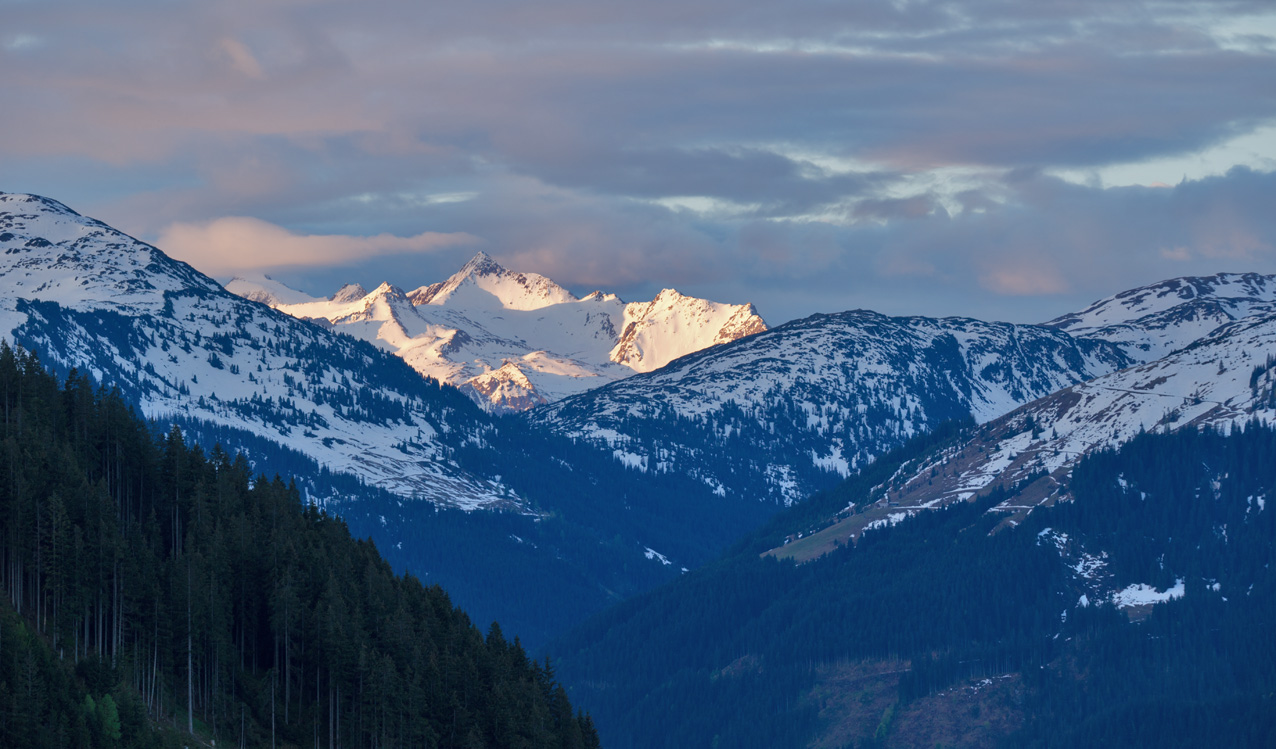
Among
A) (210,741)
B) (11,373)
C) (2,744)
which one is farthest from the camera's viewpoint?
(11,373)

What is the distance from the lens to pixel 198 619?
6112 inches

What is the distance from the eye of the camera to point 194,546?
16662 centimetres

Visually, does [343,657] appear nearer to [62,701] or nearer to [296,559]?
[296,559]

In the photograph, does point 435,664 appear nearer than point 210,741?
No

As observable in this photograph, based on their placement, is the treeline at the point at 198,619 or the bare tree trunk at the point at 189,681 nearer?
the treeline at the point at 198,619

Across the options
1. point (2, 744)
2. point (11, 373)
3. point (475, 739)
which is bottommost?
point (475, 739)

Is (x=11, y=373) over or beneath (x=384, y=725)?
over

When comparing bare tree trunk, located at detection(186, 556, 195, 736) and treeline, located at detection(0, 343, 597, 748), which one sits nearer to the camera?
treeline, located at detection(0, 343, 597, 748)

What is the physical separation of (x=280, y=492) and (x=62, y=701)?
65.0 meters

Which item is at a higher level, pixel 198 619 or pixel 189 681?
pixel 198 619

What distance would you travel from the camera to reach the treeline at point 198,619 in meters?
139

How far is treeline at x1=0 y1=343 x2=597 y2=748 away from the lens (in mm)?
139250

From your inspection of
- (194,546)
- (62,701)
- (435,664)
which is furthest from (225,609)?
(62,701)

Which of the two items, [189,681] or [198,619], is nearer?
[189,681]
